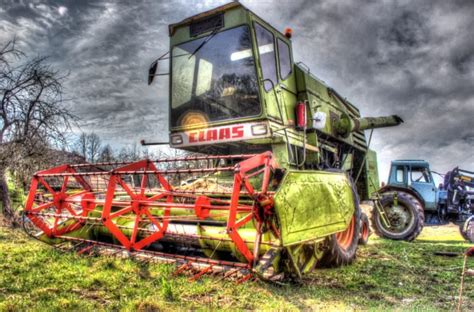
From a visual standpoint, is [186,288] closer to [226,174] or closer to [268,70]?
[226,174]

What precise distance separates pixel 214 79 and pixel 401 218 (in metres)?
7.11

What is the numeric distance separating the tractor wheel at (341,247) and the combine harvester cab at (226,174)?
14mm

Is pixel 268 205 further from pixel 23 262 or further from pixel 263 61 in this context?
pixel 23 262

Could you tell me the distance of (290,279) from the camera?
3891 millimetres

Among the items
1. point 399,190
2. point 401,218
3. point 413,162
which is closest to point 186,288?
point 401,218

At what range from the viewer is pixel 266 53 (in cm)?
533

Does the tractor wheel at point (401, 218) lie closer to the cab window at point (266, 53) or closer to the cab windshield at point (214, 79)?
the cab window at point (266, 53)

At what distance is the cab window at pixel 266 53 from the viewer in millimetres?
5203

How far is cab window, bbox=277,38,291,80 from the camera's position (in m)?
5.60

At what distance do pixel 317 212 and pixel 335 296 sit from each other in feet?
2.53

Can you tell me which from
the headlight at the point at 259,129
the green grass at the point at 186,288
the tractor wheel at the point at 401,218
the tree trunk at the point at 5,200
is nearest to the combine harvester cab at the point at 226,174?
the headlight at the point at 259,129

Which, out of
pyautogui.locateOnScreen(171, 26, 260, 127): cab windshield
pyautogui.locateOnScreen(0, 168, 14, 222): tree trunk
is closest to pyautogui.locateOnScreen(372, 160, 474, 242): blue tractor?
pyautogui.locateOnScreen(171, 26, 260, 127): cab windshield

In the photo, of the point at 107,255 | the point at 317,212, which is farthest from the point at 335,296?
the point at 107,255

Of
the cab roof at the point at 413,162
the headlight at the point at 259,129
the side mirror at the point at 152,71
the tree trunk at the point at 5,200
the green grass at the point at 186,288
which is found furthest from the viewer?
the cab roof at the point at 413,162
